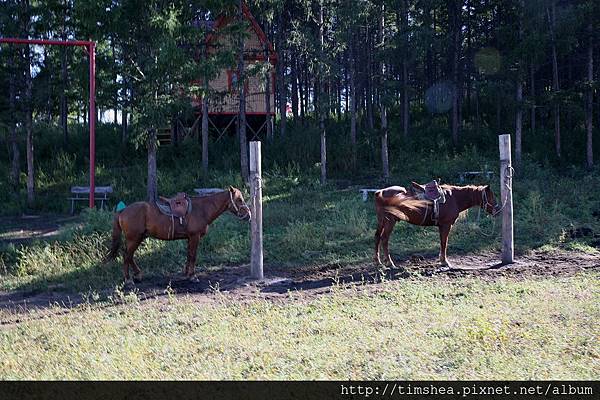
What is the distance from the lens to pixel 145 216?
1043 cm

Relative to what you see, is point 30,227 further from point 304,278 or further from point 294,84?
point 294,84

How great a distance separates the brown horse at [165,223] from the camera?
10.4 meters

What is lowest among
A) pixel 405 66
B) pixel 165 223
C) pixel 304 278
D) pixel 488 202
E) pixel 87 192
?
pixel 304 278

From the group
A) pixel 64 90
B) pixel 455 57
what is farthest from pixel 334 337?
pixel 455 57

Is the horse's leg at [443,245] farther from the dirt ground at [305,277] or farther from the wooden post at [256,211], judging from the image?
the wooden post at [256,211]

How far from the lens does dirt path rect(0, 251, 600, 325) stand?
9391mm

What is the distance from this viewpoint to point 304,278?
10633 millimetres

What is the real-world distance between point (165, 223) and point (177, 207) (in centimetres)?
33

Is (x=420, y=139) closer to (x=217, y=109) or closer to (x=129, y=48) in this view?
(x=217, y=109)

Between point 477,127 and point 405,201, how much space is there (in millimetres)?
19160

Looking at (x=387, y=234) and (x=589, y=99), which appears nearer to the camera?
(x=387, y=234)

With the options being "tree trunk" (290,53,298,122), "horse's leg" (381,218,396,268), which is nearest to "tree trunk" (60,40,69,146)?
"tree trunk" (290,53,298,122)

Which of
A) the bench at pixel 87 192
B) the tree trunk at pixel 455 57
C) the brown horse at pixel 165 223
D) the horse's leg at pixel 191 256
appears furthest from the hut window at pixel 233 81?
the horse's leg at pixel 191 256

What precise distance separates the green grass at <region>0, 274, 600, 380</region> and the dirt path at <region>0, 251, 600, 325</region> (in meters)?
0.54
